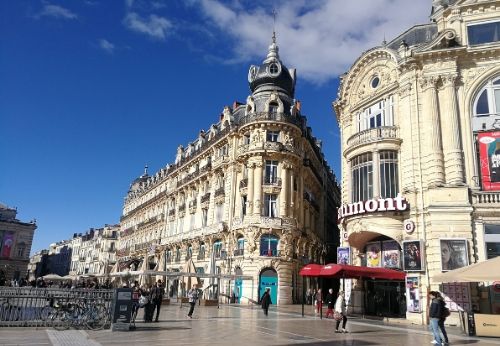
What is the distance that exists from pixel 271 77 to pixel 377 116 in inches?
726

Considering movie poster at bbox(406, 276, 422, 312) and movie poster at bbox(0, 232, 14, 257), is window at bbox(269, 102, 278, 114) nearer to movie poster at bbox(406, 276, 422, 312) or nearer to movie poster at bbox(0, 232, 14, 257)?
movie poster at bbox(406, 276, 422, 312)

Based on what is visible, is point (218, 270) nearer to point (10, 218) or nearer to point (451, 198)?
point (451, 198)

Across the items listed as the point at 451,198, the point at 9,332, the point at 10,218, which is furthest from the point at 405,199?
the point at 10,218

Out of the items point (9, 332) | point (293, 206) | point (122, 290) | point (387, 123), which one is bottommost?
point (9, 332)

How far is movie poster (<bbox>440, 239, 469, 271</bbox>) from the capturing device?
21219 mm

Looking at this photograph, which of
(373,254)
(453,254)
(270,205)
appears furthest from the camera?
(270,205)

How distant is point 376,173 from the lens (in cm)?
2562

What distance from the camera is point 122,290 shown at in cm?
1527

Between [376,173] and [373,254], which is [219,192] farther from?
[376,173]

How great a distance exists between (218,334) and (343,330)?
208 inches

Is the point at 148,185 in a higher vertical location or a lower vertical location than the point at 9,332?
higher

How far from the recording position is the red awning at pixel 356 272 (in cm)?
2219

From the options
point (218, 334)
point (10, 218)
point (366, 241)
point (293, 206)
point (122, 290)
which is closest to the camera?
point (218, 334)

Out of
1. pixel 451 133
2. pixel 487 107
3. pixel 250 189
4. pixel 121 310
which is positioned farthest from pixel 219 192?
pixel 121 310
